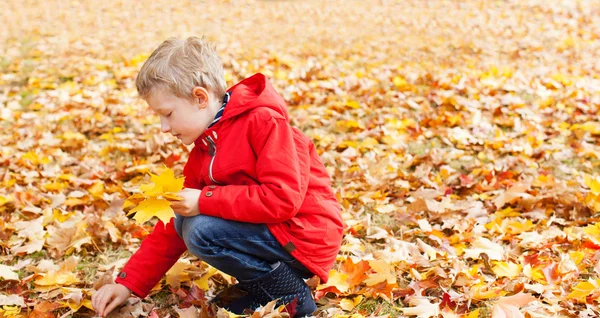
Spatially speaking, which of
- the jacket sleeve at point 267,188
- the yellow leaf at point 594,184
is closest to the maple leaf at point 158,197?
the jacket sleeve at point 267,188

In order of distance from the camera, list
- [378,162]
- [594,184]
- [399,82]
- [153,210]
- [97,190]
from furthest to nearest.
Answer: [399,82] → [378,162] → [97,190] → [594,184] → [153,210]

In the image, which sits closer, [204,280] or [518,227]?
[204,280]

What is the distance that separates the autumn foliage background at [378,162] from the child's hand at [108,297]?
96 millimetres

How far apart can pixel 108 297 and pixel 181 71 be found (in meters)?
0.87

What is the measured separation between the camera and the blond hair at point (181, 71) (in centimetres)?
195

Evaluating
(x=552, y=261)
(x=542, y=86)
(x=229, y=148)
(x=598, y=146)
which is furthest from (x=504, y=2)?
(x=229, y=148)

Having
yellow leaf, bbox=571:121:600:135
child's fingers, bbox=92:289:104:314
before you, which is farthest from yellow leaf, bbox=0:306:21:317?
yellow leaf, bbox=571:121:600:135

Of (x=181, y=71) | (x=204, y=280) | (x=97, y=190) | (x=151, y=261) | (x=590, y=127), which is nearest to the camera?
(x=181, y=71)

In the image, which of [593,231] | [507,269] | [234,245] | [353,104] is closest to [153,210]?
[234,245]

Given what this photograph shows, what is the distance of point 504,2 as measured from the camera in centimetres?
1009

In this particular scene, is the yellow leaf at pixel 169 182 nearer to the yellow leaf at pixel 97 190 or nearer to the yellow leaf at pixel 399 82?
the yellow leaf at pixel 97 190

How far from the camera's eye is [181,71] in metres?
1.96

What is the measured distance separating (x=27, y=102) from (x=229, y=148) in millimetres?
3802

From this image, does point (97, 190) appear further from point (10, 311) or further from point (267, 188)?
point (267, 188)
